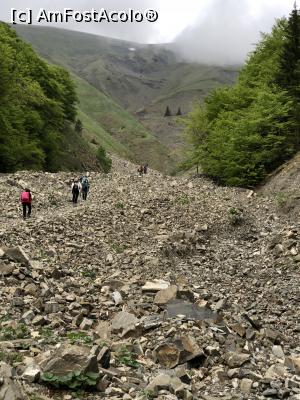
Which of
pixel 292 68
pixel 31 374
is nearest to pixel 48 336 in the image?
pixel 31 374

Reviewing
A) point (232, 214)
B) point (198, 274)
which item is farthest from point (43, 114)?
point (198, 274)

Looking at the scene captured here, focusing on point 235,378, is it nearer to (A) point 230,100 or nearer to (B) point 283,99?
(B) point 283,99

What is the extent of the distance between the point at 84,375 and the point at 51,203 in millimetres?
22145

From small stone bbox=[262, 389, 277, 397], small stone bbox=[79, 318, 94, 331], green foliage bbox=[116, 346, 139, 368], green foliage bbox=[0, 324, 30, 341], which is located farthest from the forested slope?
small stone bbox=[262, 389, 277, 397]

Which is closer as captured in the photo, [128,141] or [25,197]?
[25,197]

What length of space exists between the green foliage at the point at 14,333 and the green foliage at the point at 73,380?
7.97 feet

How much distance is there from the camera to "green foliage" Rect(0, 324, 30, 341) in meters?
9.73

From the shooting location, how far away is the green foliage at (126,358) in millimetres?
9383

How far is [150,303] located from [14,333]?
15.2ft

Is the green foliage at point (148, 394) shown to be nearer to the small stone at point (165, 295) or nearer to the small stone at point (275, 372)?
the small stone at point (275, 372)

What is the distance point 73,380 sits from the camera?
25.5ft

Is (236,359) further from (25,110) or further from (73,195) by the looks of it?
(25,110)

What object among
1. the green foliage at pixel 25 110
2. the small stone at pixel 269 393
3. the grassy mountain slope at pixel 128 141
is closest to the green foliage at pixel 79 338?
the small stone at pixel 269 393

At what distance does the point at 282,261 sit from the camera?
61.1 ft
